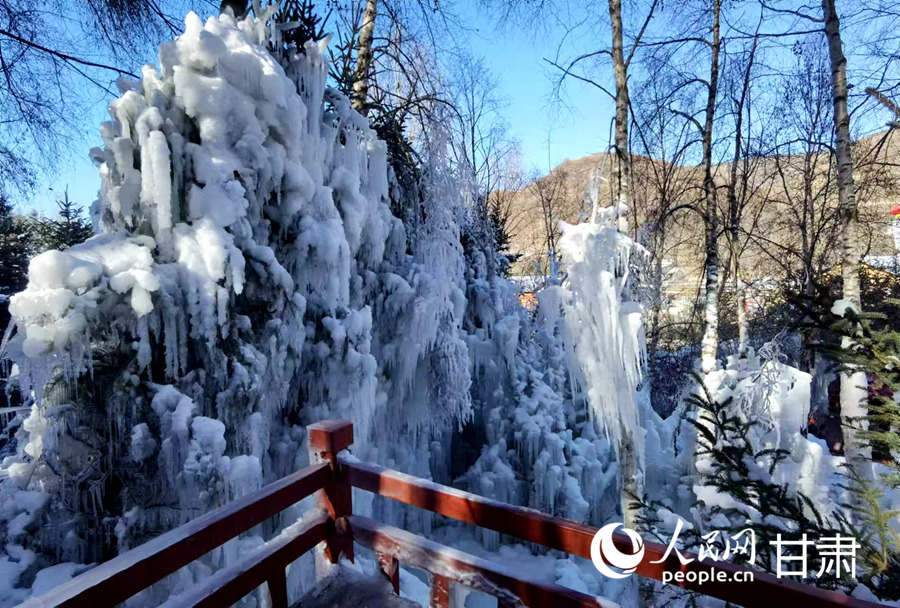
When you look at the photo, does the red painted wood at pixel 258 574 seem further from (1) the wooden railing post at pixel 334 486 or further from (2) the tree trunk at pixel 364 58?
(2) the tree trunk at pixel 364 58

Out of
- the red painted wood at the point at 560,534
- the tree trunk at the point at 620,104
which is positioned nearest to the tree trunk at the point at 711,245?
the tree trunk at the point at 620,104

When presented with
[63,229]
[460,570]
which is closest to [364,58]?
[460,570]

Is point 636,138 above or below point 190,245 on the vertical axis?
above

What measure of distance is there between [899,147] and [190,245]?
1020 cm

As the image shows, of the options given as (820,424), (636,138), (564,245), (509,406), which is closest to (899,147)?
(636,138)

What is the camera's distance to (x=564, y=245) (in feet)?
15.0

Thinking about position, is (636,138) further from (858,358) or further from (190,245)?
(190,245)

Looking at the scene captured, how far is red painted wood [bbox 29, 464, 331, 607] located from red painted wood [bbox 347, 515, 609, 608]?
359 millimetres

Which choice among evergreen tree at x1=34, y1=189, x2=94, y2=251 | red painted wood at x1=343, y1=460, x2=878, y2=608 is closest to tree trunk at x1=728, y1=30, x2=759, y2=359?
red painted wood at x1=343, y1=460, x2=878, y2=608

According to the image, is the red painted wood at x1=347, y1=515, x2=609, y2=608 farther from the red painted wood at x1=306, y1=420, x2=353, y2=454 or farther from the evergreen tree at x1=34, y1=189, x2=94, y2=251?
the evergreen tree at x1=34, y1=189, x2=94, y2=251

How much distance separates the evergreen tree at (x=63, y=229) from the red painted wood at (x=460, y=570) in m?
10.8

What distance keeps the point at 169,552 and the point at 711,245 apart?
712 centimetres

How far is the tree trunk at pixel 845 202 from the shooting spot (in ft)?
13.6

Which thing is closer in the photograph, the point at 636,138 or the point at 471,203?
the point at 471,203
